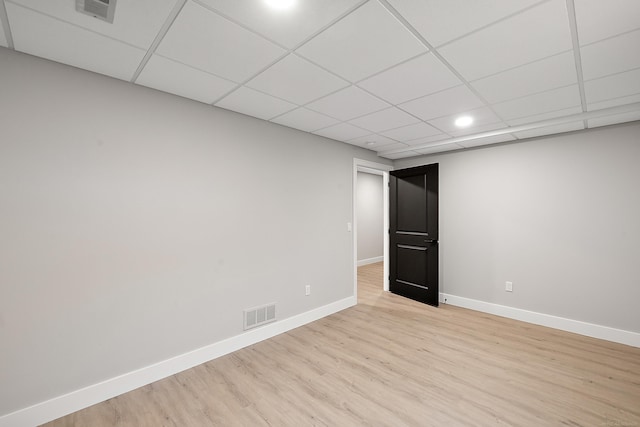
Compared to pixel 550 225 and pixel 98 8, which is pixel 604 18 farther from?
pixel 550 225

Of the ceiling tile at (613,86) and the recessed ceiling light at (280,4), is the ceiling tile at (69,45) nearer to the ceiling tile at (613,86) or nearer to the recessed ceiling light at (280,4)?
the recessed ceiling light at (280,4)

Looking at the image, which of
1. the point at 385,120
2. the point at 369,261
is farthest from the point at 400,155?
the point at 369,261

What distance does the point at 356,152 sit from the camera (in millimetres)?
4316

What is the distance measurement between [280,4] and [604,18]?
1.69 metres

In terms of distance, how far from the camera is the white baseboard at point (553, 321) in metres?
3.04

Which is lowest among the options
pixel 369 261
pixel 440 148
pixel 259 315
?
pixel 369 261

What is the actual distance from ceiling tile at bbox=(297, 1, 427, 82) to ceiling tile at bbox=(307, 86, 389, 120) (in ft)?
1.12

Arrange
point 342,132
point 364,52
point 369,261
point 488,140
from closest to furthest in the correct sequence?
point 364,52 < point 342,132 < point 488,140 < point 369,261

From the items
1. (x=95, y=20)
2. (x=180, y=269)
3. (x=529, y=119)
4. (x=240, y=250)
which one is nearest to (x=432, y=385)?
(x=240, y=250)

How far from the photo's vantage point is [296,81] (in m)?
2.16

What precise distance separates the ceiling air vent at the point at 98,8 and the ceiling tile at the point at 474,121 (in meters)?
2.82

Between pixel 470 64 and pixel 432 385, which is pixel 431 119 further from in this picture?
pixel 432 385

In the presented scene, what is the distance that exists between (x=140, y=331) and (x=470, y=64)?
128 inches

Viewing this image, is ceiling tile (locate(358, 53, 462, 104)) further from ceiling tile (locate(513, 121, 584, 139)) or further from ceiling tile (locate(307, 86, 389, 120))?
ceiling tile (locate(513, 121, 584, 139))
